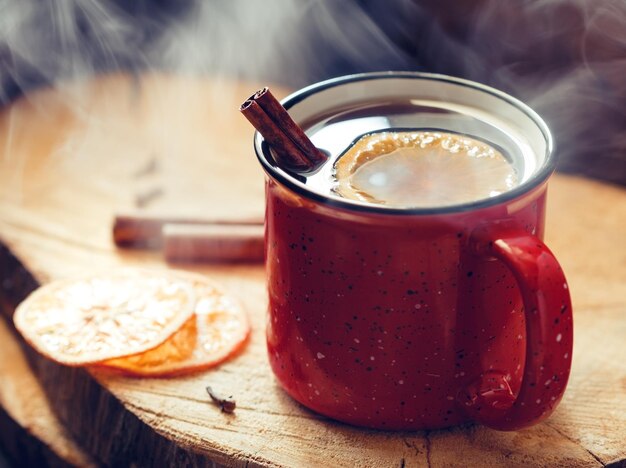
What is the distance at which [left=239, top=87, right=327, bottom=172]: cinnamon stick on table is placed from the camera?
0.94 meters

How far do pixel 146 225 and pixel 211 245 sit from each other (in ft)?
0.41

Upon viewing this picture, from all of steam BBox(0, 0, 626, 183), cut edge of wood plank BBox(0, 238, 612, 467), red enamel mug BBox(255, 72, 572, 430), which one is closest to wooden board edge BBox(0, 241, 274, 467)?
cut edge of wood plank BBox(0, 238, 612, 467)

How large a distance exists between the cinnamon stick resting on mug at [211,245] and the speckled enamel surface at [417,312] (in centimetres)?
35

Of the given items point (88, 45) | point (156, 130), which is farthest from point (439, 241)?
point (88, 45)

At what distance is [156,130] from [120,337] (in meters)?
0.68

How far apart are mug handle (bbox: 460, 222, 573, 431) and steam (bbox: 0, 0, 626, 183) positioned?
101 centimetres

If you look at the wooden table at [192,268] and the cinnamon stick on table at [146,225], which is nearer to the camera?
the wooden table at [192,268]

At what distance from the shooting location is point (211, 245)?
1.33m

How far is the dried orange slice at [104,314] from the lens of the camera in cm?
109

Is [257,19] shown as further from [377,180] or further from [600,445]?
[600,445]

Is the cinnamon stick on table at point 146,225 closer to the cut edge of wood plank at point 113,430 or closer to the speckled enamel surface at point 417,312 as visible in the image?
the cut edge of wood plank at point 113,430

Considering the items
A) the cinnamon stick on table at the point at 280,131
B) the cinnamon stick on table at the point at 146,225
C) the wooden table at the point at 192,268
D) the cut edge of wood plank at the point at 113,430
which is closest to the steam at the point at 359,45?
the wooden table at the point at 192,268

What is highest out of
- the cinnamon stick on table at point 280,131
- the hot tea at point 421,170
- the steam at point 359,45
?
the cinnamon stick on table at point 280,131

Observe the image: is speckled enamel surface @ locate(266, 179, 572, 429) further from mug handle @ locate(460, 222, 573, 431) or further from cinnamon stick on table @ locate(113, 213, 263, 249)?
cinnamon stick on table @ locate(113, 213, 263, 249)
